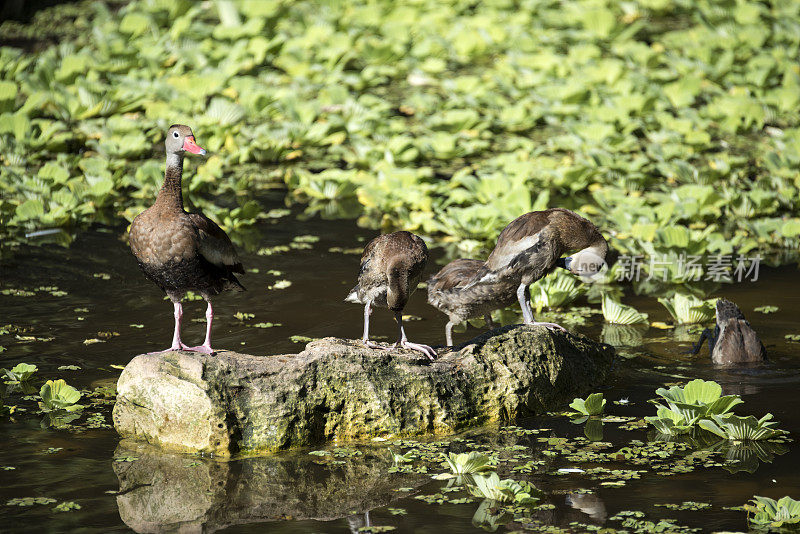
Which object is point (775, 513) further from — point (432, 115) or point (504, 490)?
point (432, 115)

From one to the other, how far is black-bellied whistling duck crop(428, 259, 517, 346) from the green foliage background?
2145 millimetres

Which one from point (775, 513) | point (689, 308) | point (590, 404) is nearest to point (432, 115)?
point (689, 308)

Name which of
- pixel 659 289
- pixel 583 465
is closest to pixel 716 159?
pixel 659 289

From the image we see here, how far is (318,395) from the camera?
500 centimetres

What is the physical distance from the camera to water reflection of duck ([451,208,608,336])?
603 cm

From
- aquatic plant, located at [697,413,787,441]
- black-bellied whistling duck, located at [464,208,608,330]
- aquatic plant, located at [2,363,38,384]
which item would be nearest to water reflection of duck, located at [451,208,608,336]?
black-bellied whistling duck, located at [464,208,608,330]

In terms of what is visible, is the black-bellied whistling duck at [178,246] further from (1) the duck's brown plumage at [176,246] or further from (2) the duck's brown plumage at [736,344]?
(2) the duck's brown plumage at [736,344]

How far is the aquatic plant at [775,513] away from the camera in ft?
13.3

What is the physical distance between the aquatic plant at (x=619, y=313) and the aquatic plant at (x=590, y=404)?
1.68 metres

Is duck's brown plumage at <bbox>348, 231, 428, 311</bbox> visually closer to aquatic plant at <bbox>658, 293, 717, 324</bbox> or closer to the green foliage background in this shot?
aquatic plant at <bbox>658, 293, 717, 324</bbox>

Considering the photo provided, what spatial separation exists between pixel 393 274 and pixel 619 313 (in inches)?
90.0

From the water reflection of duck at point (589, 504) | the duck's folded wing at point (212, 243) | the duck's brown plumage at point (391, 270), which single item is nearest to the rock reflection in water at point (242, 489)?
the water reflection of duck at point (589, 504)

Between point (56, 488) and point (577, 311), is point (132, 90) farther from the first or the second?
point (56, 488)

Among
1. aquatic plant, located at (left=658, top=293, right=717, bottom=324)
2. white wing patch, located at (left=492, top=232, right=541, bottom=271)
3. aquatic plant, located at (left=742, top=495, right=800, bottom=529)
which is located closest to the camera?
aquatic plant, located at (left=742, top=495, right=800, bottom=529)
